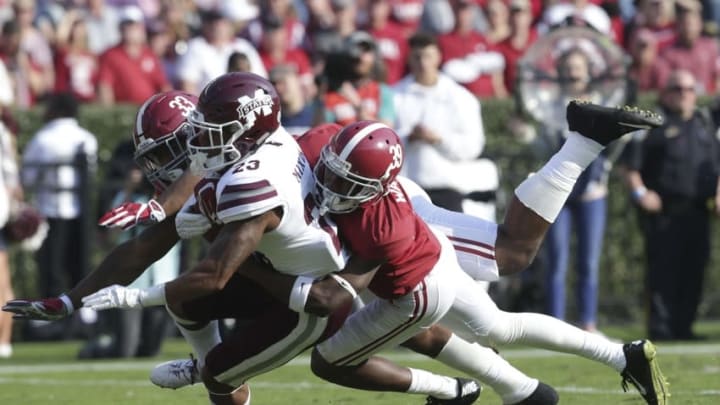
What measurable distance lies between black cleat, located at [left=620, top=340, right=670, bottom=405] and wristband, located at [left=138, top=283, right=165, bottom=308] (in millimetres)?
2027

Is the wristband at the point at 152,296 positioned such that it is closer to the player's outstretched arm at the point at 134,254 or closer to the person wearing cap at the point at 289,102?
the player's outstretched arm at the point at 134,254

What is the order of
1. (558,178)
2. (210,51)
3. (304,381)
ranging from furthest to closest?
(210,51) → (304,381) → (558,178)

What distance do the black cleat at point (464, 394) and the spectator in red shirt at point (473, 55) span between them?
6.35 meters

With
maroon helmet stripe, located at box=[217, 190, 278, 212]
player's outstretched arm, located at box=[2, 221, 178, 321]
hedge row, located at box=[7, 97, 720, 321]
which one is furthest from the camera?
hedge row, located at box=[7, 97, 720, 321]

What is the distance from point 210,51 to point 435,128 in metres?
2.83

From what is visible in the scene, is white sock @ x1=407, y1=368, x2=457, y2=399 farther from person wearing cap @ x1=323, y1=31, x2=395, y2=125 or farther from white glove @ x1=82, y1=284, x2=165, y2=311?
person wearing cap @ x1=323, y1=31, x2=395, y2=125

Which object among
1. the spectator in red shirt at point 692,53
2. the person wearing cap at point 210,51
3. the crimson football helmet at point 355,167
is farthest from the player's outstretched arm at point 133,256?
the spectator in red shirt at point 692,53

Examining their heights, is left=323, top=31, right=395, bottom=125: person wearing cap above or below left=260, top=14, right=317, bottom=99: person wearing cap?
above

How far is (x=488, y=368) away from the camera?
6602 mm

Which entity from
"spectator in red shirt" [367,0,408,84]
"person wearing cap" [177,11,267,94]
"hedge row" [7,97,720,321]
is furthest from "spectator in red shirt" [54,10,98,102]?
"spectator in red shirt" [367,0,408,84]

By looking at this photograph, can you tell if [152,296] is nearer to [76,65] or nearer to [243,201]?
[243,201]

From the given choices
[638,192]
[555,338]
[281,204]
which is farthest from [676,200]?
[281,204]

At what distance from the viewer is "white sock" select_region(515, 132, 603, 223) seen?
6.81m

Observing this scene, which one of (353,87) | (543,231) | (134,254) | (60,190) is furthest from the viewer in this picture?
(60,190)
